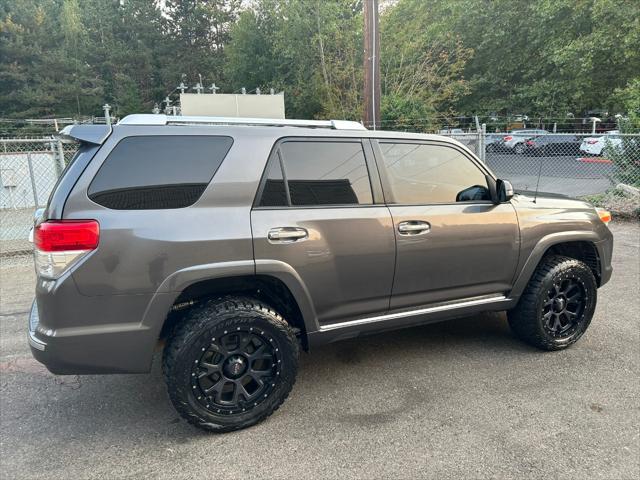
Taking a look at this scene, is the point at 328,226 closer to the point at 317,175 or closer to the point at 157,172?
the point at 317,175

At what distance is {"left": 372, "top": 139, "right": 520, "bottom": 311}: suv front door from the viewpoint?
3.14 m

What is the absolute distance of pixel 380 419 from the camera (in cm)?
282

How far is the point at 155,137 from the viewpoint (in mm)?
2596

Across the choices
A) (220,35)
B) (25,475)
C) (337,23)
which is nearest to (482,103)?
(337,23)

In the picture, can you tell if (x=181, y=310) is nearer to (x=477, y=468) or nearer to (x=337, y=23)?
(x=477, y=468)

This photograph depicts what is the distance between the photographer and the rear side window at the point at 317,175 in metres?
2.83

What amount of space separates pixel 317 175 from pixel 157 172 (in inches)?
39.0

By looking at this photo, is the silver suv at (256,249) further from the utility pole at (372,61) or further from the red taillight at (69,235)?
the utility pole at (372,61)

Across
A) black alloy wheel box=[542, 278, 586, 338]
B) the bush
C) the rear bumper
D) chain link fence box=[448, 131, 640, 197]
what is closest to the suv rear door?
the rear bumper

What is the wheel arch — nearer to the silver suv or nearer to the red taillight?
the silver suv

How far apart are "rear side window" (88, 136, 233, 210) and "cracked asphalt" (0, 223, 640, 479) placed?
141 centimetres

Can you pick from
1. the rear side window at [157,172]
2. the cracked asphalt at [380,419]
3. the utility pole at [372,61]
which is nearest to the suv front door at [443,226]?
the cracked asphalt at [380,419]

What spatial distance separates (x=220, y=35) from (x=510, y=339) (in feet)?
159

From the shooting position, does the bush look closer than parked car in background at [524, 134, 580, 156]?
Yes
